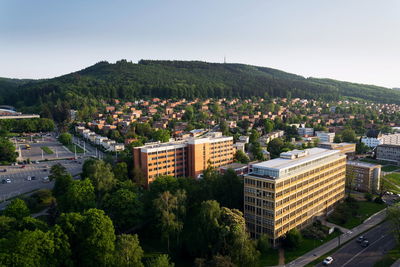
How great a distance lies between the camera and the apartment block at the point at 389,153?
2309 inches

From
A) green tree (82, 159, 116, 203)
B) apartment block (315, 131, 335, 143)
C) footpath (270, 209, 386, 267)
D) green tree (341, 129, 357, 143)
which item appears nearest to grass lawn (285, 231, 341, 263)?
footpath (270, 209, 386, 267)

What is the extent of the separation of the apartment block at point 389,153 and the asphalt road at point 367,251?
34.4 meters

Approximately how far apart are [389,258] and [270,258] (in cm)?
926

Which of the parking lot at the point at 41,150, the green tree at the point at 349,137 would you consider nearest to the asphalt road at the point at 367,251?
the green tree at the point at 349,137

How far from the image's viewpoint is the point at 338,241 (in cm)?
2802

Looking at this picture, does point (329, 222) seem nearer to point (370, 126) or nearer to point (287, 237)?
point (287, 237)

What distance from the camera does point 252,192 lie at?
28125mm

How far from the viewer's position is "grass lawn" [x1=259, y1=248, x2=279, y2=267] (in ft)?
80.3

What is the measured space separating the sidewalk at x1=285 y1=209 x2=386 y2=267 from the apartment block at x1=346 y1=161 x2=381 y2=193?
286 inches

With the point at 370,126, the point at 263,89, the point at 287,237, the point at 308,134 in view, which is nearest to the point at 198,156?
the point at 287,237

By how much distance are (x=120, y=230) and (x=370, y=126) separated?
8242cm

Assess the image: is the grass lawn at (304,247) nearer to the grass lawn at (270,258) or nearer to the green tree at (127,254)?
the grass lawn at (270,258)

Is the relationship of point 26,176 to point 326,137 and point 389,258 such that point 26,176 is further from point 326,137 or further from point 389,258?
point 326,137

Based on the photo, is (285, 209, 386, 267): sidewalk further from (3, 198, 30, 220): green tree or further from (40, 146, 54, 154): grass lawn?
(40, 146, 54, 154): grass lawn
